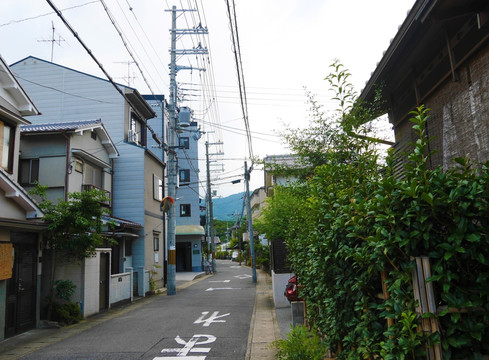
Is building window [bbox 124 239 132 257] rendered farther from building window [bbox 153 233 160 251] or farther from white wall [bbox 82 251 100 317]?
white wall [bbox 82 251 100 317]

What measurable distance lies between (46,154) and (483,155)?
48.4 ft

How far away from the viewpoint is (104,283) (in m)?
14.4

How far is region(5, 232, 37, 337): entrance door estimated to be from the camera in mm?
10219

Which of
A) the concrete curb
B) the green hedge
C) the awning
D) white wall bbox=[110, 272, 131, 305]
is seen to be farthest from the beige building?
the awning

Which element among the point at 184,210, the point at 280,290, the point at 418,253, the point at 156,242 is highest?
the point at 184,210

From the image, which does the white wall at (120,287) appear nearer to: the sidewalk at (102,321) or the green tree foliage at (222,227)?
the sidewalk at (102,321)

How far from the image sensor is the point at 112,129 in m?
20.6

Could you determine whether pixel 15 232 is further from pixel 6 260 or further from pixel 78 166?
pixel 78 166

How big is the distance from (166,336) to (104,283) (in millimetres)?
6114

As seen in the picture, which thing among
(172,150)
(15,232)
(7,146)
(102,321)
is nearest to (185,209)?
(172,150)

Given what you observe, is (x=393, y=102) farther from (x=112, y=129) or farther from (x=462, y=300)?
(x=112, y=129)

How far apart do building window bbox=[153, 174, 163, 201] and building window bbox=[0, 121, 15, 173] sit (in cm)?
1084

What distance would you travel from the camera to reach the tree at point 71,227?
37.3ft

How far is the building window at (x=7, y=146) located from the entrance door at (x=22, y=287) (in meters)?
2.20
